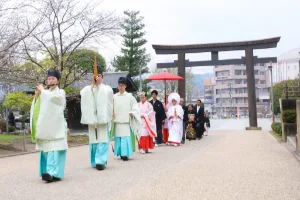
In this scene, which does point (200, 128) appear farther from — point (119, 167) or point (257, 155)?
point (119, 167)

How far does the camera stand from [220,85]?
9100 centimetres

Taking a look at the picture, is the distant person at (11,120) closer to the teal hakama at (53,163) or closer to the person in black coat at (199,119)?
the person in black coat at (199,119)

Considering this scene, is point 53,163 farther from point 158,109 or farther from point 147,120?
point 158,109

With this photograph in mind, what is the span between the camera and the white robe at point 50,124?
22.4ft

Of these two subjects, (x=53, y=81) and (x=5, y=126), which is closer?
(x=53, y=81)

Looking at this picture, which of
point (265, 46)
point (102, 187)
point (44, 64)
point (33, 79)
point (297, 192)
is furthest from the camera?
point (265, 46)

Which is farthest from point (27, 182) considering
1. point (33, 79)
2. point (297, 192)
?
point (33, 79)

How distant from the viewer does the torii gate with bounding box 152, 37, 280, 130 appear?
2458cm

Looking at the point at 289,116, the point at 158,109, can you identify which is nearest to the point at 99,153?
the point at 158,109

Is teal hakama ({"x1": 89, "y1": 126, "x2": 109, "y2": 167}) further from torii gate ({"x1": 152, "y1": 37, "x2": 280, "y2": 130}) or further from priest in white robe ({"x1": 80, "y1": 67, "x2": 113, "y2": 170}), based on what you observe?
torii gate ({"x1": 152, "y1": 37, "x2": 280, "y2": 130})

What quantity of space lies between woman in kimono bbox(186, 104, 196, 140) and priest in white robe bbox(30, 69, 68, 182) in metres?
10.9

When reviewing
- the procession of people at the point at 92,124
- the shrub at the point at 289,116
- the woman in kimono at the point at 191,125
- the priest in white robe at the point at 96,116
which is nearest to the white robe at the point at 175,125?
the procession of people at the point at 92,124

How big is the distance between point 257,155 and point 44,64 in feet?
36.7

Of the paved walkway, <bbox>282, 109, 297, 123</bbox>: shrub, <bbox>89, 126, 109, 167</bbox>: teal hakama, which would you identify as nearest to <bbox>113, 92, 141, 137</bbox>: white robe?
the paved walkway
